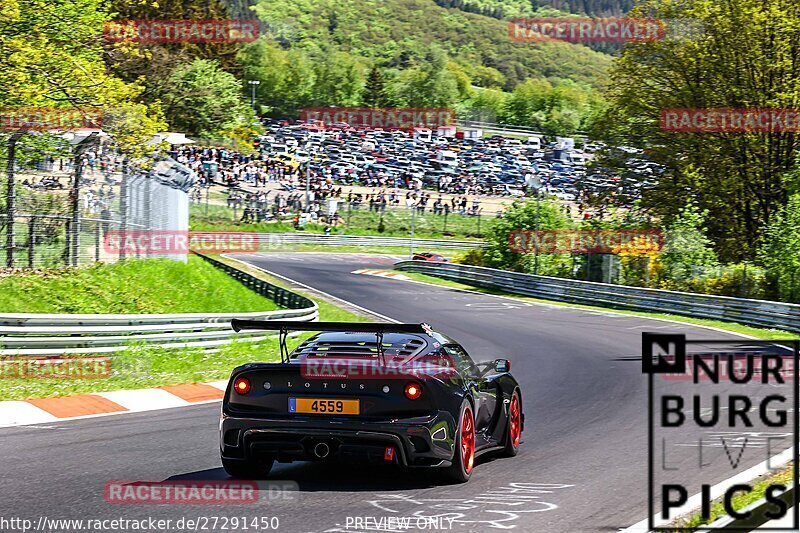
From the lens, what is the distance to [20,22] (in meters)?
23.8

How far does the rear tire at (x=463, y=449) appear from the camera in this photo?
7.58 meters

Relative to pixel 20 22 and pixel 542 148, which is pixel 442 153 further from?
pixel 20 22

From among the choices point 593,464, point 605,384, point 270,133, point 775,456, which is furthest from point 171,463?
point 270,133

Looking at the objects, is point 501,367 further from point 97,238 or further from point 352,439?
point 97,238

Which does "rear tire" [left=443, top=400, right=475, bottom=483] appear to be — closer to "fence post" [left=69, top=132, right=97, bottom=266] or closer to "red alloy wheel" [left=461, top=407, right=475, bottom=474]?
"red alloy wheel" [left=461, top=407, right=475, bottom=474]

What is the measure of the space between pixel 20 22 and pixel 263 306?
870 cm

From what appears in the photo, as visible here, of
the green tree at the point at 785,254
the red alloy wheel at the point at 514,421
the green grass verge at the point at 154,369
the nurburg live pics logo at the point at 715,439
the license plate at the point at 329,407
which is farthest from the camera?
the green tree at the point at 785,254

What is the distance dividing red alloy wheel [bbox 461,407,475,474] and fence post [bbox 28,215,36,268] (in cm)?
1268

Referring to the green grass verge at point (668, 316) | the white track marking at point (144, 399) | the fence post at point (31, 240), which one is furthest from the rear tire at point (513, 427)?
the green grass verge at point (668, 316)

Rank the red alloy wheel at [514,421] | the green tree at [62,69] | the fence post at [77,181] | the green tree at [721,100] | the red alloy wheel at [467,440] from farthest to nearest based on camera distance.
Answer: the green tree at [721,100], the green tree at [62,69], the fence post at [77,181], the red alloy wheel at [514,421], the red alloy wheel at [467,440]

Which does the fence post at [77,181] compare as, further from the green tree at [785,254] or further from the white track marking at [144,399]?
the green tree at [785,254]

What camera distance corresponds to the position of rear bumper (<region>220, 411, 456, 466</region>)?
7.25m

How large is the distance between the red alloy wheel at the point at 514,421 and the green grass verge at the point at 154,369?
5.73m

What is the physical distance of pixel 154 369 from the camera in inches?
603
